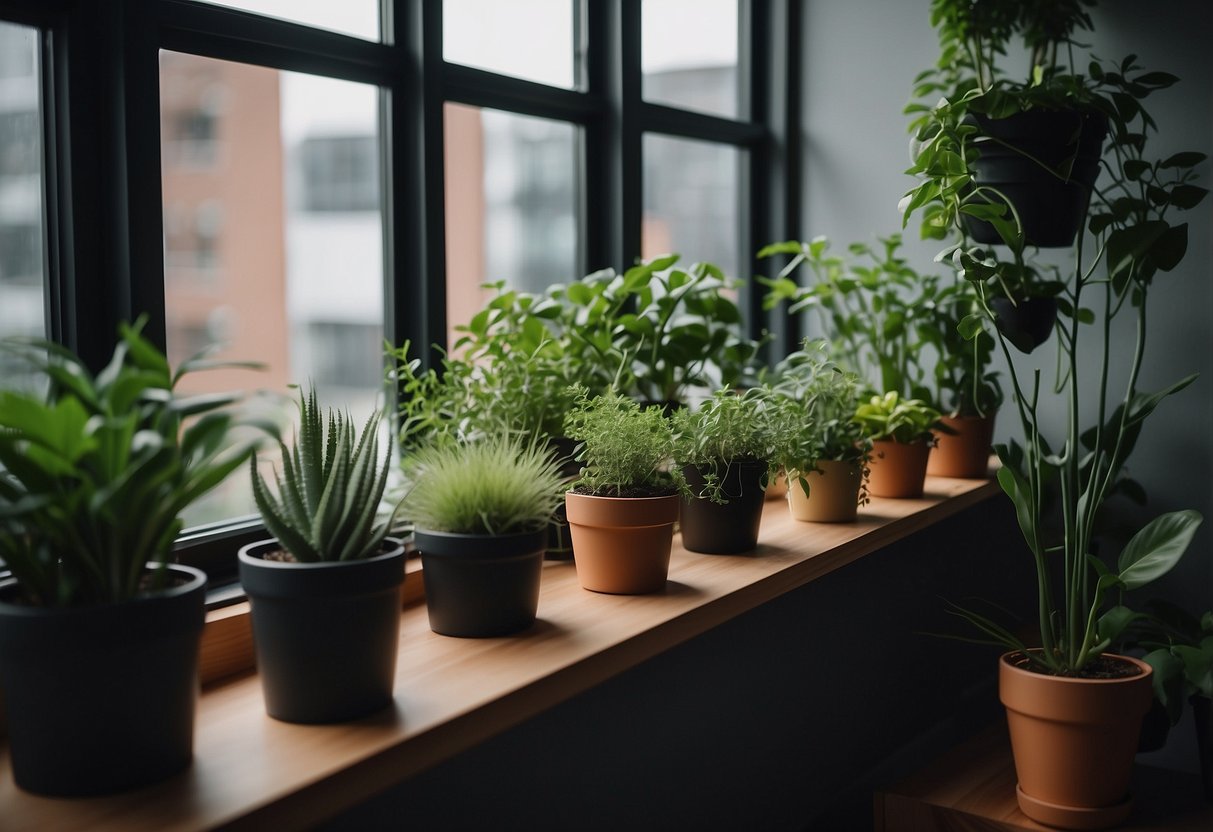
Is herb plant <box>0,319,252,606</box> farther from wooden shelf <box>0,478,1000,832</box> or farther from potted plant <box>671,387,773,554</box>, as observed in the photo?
potted plant <box>671,387,773,554</box>

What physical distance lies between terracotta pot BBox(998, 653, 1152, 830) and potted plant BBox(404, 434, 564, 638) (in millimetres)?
925

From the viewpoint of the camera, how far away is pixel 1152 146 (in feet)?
7.63

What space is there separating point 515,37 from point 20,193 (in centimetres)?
100

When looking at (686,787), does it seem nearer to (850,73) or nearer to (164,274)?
(164,274)

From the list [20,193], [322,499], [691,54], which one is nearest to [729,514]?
[322,499]

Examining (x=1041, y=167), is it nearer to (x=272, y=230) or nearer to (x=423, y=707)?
(x=272, y=230)

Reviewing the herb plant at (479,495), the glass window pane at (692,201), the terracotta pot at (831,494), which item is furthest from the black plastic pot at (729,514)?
the glass window pane at (692,201)

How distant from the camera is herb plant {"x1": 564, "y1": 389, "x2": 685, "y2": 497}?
5.06 ft

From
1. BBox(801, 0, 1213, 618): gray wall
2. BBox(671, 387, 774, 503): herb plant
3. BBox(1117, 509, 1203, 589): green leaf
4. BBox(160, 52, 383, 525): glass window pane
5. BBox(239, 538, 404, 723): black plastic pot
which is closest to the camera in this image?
BBox(239, 538, 404, 723): black plastic pot

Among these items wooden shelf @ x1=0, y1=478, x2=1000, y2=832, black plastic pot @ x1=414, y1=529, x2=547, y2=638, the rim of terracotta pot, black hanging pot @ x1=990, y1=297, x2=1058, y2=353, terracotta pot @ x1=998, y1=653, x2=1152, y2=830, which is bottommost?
terracotta pot @ x1=998, y1=653, x2=1152, y2=830

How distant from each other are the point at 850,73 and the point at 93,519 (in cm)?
223

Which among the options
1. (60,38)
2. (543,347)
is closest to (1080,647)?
(543,347)

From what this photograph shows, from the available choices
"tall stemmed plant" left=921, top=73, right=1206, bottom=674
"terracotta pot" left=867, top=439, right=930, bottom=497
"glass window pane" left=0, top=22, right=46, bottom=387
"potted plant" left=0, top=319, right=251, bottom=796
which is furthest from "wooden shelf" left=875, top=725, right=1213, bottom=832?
"glass window pane" left=0, top=22, right=46, bottom=387

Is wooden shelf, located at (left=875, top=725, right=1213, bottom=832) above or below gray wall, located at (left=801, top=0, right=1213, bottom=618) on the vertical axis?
below
